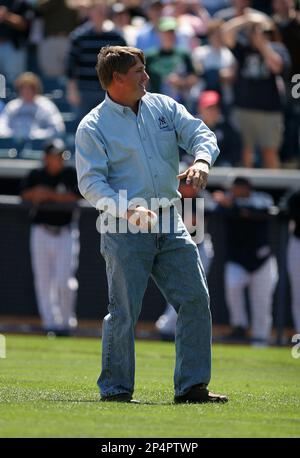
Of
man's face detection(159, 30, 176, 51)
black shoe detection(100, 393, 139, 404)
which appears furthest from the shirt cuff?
man's face detection(159, 30, 176, 51)

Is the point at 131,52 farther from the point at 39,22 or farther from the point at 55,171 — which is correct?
the point at 39,22

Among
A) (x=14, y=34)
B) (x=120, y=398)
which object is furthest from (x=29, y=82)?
(x=120, y=398)

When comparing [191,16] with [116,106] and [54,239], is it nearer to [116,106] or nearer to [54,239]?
[54,239]

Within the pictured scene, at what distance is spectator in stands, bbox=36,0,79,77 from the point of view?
1850 cm

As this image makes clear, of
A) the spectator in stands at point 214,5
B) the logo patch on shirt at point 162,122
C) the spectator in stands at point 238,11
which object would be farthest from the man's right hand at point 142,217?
the spectator in stands at point 214,5

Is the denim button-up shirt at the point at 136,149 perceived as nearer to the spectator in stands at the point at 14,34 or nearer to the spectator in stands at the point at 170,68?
the spectator in stands at the point at 170,68

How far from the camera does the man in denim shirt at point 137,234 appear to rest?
24.2 feet

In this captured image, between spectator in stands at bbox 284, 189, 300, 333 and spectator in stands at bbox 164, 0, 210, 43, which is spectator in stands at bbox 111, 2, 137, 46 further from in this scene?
spectator in stands at bbox 284, 189, 300, 333

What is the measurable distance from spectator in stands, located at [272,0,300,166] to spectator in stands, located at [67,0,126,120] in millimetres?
2341

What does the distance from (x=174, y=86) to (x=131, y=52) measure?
9.56m

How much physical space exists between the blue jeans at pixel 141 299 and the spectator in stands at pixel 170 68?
962 centimetres

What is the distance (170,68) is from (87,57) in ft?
4.25
